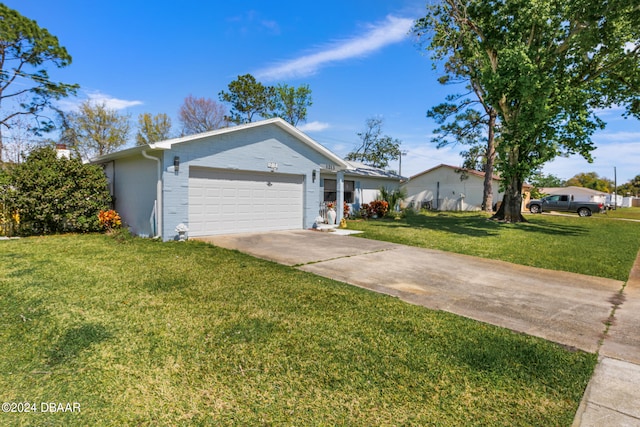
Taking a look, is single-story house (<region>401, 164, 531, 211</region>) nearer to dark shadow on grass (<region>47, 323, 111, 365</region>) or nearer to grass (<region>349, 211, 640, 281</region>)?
grass (<region>349, 211, 640, 281</region>)

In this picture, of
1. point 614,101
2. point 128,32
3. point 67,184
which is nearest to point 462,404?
point 67,184

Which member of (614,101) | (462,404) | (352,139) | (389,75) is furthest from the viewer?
(352,139)

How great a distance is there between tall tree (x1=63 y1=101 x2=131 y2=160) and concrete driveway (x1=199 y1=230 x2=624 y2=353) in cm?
2323

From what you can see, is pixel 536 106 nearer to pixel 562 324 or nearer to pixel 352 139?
pixel 562 324

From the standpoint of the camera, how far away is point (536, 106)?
12016mm

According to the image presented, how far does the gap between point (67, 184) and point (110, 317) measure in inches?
330

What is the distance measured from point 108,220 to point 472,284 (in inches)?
409

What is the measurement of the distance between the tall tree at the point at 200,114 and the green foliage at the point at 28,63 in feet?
36.0

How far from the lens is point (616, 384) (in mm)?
2639

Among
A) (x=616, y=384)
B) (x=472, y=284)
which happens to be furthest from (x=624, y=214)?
(x=616, y=384)

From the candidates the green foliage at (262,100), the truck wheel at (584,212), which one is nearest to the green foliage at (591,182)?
the truck wheel at (584,212)

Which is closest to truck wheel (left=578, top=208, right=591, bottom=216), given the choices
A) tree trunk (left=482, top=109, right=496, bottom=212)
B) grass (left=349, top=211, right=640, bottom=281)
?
tree trunk (left=482, top=109, right=496, bottom=212)

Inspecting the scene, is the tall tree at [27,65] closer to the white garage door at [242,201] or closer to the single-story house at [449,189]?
the white garage door at [242,201]

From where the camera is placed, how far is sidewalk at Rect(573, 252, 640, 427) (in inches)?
87.8
